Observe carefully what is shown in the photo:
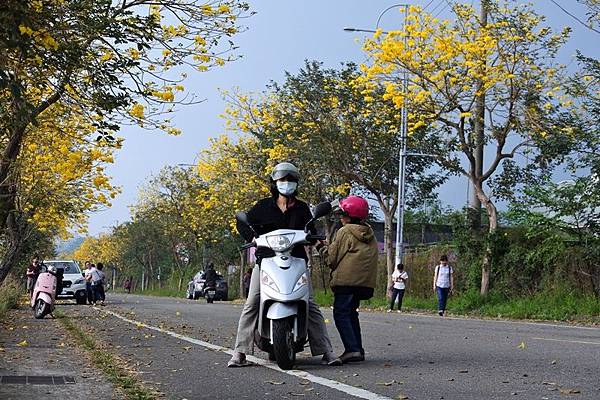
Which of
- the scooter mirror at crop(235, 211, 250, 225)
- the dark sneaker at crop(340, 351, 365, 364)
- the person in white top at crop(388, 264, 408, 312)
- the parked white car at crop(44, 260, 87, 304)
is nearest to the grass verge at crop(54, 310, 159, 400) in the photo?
the scooter mirror at crop(235, 211, 250, 225)

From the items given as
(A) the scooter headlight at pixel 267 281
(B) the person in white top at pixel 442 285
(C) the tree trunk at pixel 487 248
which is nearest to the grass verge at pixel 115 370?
(A) the scooter headlight at pixel 267 281

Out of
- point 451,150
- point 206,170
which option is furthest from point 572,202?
point 206,170

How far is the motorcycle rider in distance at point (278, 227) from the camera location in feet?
30.9

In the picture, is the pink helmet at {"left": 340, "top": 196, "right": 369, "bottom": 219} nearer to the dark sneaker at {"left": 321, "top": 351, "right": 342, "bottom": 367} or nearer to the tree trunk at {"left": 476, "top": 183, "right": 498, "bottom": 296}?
the dark sneaker at {"left": 321, "top": 351, "right": 342, "bottom": 367}

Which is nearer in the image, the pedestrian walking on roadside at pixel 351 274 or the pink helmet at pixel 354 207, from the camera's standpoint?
the pedestrian walking on roadside at pixel 351 274

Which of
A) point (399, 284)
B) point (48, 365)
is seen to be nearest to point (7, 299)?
point (399, 284)

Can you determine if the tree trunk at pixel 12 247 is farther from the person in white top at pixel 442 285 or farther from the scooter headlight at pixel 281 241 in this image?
the scooter headlight at pixel 281 241

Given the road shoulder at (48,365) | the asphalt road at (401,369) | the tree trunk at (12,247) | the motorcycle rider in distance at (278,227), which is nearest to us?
the asphalt road at (401,369)

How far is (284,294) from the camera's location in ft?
29.3

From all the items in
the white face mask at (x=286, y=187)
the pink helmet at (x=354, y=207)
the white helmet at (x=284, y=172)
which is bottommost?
the pink helmet at (x=354, y=207)

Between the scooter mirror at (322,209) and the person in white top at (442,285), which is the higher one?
the person in white top at (442,285)

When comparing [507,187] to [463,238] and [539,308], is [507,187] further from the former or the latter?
[539,308]

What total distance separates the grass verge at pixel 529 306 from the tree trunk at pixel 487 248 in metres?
0.35

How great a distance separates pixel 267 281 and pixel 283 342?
58 centimetres
